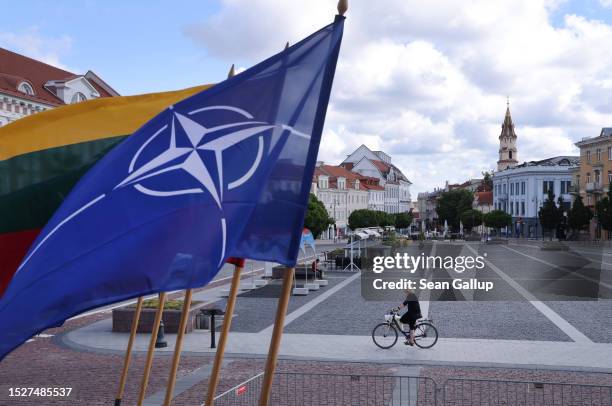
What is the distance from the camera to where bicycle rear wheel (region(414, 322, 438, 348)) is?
1577 centimetres

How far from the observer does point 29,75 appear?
43.4m

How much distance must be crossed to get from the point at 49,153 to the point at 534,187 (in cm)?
10008

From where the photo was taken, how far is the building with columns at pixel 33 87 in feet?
125

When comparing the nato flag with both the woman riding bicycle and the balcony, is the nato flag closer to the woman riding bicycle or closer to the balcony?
the woman riding bicycle

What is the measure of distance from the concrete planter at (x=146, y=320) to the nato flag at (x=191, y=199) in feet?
42.2

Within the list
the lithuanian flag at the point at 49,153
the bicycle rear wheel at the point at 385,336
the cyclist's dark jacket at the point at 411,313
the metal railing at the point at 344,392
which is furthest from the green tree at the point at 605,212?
the lithuanian flag at the point at 49,153

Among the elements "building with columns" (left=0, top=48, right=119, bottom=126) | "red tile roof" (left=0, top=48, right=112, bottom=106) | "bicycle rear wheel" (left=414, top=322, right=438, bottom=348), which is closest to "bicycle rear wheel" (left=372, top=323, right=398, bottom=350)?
"bicycle rear wheel" (left=414, top=322, right=438, bottom=348)

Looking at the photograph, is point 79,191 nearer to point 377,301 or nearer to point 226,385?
point 226,385

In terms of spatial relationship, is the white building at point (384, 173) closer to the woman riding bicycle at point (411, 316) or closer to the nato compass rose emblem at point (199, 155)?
the woman riding bicycle at point (411, 316)

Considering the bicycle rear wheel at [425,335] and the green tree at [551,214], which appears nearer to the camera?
the bicycle rear wheel at [425,335]

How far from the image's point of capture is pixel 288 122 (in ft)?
17.5

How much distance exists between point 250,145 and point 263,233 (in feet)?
2.23

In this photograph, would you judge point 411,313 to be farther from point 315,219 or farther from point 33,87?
point 33,87

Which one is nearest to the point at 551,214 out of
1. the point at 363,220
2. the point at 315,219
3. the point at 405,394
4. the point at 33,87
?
the point at 363,220
